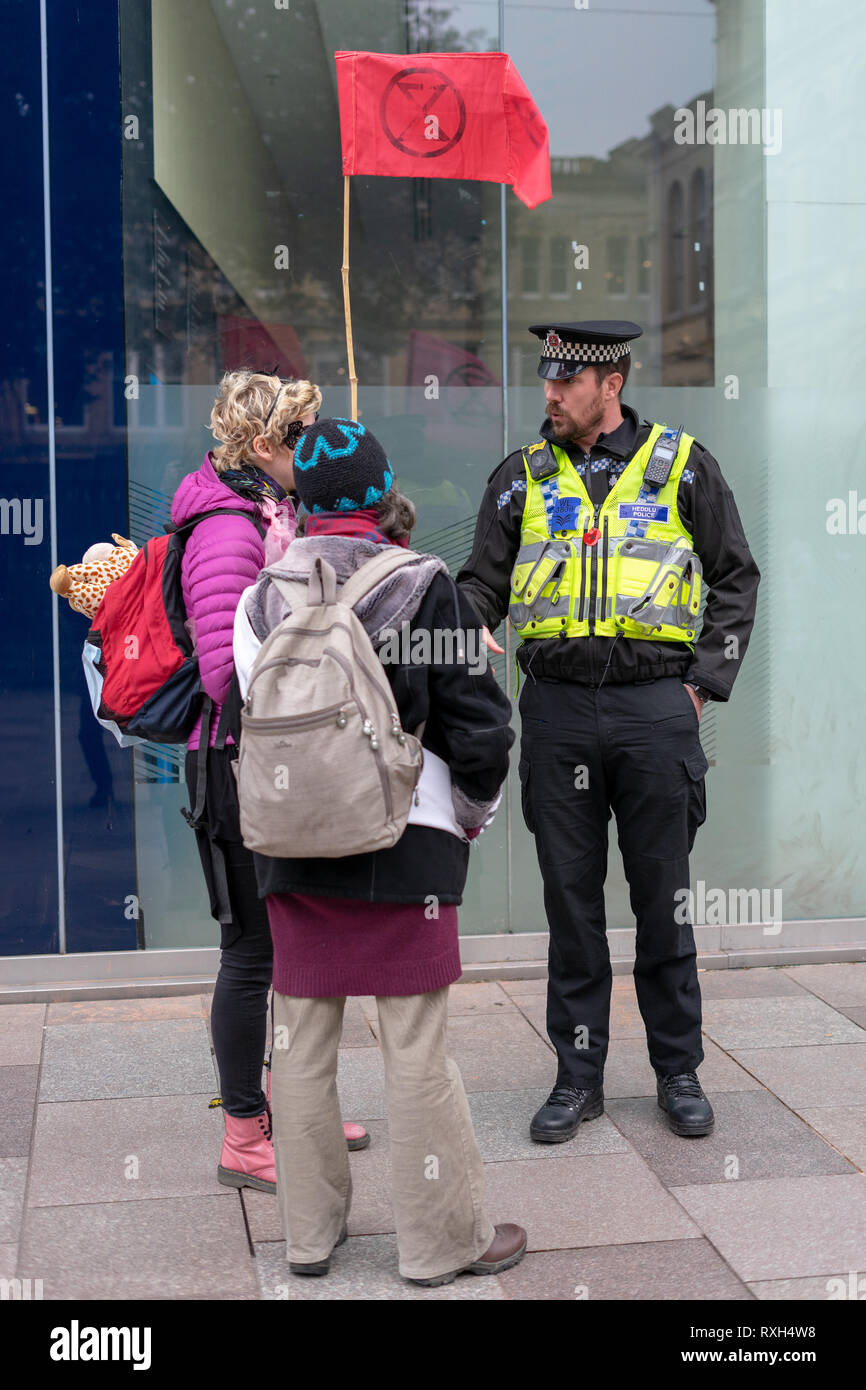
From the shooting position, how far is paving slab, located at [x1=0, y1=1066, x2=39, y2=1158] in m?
3.98

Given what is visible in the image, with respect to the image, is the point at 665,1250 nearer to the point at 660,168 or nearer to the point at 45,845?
the point at 45,845

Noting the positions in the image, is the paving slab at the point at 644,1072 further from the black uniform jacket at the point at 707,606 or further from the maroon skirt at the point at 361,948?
the maroon skirt at the point at 361,948

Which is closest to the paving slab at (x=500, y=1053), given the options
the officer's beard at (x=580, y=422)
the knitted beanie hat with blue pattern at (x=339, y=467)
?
the officer's beard at (x=580, y=422)

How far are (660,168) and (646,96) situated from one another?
274 millimetres

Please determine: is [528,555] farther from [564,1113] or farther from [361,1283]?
[361,1283]

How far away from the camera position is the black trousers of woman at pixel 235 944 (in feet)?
11.6

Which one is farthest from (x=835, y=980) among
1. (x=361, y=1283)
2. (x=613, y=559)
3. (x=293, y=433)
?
(x=293, y=433)

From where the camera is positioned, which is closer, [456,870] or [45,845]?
[456,870]

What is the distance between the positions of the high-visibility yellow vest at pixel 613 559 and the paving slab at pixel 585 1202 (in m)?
1.41

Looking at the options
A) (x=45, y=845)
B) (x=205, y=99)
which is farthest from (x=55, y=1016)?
(x=205, y=99)

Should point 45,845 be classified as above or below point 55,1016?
above

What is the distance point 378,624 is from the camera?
297 cm

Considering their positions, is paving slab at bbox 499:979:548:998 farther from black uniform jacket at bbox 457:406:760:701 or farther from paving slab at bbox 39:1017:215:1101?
black uniform jacket at bbox 457:406:760:701
